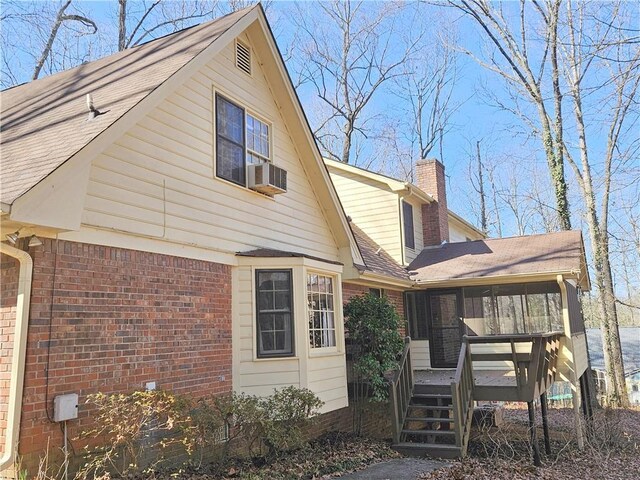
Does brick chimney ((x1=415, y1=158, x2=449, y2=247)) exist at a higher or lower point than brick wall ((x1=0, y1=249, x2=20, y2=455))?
higher

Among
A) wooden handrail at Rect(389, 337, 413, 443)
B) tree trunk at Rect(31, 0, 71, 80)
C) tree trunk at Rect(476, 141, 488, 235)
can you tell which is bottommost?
wooden handrail at Rect(389, 337, 413, 443)

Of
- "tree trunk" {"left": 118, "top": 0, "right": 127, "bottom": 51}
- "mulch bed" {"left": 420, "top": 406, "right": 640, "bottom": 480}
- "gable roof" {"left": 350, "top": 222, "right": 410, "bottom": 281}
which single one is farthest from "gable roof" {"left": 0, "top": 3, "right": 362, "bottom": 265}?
"tree trunk" {"left": 118, "top": 0, "right": 127, "bottom": 51}

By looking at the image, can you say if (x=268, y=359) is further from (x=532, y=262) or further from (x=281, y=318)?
(x=532, y=262)

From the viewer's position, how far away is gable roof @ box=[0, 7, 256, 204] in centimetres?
533

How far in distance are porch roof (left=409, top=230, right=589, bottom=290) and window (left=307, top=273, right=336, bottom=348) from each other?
194 inches

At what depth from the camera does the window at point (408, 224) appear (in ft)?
50.0

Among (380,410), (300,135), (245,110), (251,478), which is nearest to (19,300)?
(251,478)

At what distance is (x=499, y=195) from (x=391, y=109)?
380 inches

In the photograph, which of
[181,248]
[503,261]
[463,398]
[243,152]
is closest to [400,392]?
[463,398]

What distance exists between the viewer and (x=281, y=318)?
8.16m

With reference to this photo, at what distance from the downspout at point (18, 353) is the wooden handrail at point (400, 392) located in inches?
249

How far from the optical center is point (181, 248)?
7.09 m

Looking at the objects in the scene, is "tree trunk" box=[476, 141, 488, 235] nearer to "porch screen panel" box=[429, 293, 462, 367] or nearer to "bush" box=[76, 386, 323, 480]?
"porch screen panel" box=[429, 293, 462, 367]

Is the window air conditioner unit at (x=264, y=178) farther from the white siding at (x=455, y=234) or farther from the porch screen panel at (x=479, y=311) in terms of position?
the white siding at (x=455, y=234)
